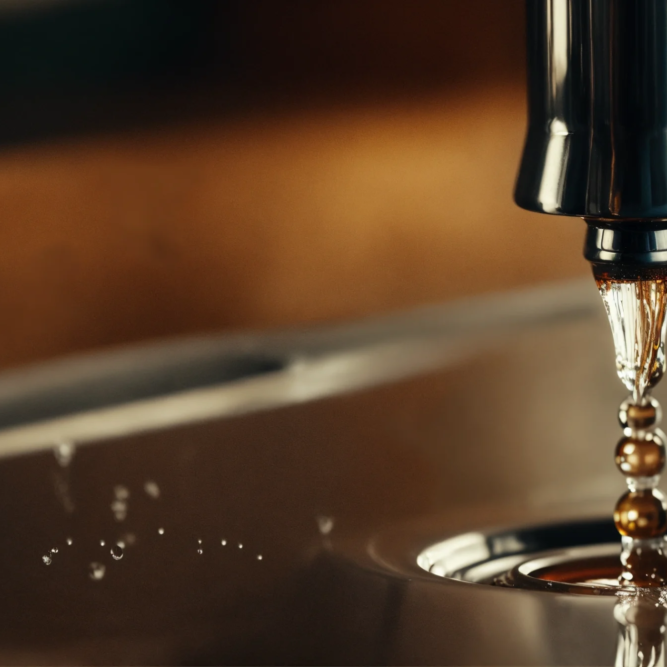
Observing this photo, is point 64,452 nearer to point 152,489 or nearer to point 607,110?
point 152,489

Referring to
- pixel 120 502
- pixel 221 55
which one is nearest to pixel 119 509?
pixel 120 502

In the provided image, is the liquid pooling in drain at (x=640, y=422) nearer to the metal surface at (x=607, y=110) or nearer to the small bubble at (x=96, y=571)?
the metal surface at (x=607, y=110)

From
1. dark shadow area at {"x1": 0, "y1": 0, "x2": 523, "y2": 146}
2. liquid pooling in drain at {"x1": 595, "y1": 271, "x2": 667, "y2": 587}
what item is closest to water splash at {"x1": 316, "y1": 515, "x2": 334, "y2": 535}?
liquid pooling in drain at {"x1": 595, "y1": 271, "x2": 667, "y2": 587}

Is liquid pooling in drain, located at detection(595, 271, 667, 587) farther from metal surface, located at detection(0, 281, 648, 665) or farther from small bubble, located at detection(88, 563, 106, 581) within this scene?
small bubble, located at detection(88, 563, 106, 581)

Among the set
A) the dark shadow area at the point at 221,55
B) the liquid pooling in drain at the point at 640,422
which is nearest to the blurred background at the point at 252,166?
the dark shadow area at the point at 221,55

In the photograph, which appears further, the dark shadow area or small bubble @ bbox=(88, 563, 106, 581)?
the dark shadow area

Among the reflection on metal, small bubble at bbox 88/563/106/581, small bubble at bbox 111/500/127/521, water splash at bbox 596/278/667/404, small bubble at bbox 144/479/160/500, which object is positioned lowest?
small bubble at bbox 88/563/106/581

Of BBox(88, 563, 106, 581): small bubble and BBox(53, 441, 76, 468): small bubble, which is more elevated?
BBox(53, 441, 76, 468): small bubble
